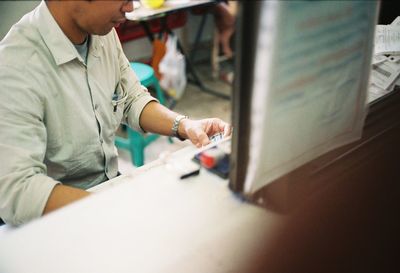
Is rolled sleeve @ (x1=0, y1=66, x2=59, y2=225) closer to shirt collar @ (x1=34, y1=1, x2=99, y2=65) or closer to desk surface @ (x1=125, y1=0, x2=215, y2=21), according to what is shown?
shirt collar @ (x1=34, y1=1, x2=99, y2=65)

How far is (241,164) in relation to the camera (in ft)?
2.28

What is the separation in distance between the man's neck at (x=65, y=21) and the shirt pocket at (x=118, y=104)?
0.88 feet

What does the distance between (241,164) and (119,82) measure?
88cm

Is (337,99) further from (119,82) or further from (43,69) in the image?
(119,82)

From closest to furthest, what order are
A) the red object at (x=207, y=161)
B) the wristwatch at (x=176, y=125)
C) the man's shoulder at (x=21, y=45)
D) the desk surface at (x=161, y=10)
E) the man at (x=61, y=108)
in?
1. the red object at (x=207, y=161)
2. the man at (x=61, y=108)
3. the man's shoulder at (x=21, y=45)
4. the wristwatch at (x=176, y=125)
5. the desk surface at (x=161, y=10)

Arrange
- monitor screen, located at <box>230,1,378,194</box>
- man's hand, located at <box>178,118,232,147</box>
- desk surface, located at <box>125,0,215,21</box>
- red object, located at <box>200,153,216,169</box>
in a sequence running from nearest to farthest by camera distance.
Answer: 1. monitor screen, located at <box>230,1,378,194</box>
2. red object, located at <box>200,153,216,169</box>
3. man's hand, located at <box>178,118,232,147</box>
4. desk surface, located at <box>125,0,215,21</box>

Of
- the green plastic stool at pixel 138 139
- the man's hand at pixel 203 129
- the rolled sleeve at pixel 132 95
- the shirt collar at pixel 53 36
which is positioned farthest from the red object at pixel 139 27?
the shirt collar at pixel 53 36

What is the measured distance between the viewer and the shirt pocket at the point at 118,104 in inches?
54.6

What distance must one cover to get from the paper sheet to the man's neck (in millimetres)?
619

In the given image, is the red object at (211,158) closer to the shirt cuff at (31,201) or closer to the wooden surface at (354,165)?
the wooden surface at (354,165)

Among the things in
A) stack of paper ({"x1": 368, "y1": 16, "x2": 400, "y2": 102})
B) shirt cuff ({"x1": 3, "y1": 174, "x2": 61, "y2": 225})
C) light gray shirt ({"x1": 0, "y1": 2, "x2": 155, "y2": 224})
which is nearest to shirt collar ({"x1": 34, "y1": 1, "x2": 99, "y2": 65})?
light gray shirt ({"x1": 0, "y1": 2, "x2": 155, "y2": 224})

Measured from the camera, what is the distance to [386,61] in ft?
3.80

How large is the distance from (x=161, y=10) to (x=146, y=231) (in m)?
2.55

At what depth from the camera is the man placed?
885 millimetres
